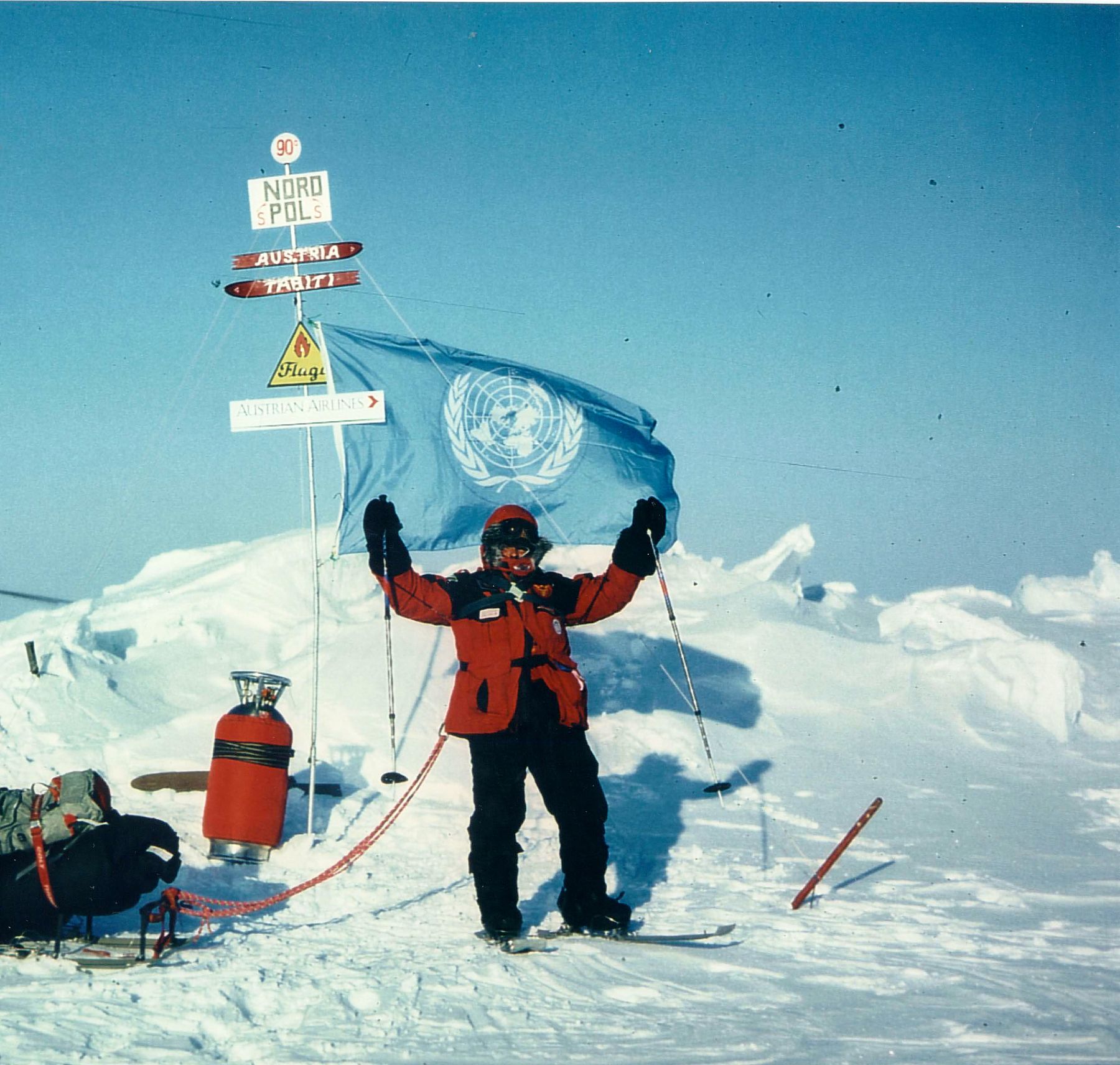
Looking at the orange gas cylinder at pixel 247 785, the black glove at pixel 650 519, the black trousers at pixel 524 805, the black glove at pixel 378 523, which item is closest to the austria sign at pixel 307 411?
the orange gas cylinder at pixel 247 785

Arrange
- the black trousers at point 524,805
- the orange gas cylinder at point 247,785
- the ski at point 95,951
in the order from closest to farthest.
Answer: the ski at point 95,951, the black trousers at point 524,805, the orange gas cylinder at point 247,785

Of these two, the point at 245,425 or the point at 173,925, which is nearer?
the point at 173,925

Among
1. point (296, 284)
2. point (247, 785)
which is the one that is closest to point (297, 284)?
point (296, 284)

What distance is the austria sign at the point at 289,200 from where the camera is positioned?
24.4 feet

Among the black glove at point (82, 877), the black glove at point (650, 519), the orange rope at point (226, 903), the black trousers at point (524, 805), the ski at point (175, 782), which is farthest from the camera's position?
the ski at point (175, 782)

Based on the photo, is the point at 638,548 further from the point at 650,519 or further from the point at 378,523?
the point at 378,523

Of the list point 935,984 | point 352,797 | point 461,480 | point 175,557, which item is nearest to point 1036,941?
point 935,984

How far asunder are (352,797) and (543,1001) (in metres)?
3.99

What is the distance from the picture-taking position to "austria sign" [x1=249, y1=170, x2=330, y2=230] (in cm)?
744

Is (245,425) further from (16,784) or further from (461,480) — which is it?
(16,784)

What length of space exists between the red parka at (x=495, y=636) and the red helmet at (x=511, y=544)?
0.20 ft

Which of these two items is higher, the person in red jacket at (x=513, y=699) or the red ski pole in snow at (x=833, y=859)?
the person in red jacket at (x=513, y=699)

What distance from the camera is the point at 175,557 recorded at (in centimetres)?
1579

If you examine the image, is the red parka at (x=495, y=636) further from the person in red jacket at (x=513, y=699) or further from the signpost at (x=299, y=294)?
the signpost at (x=299, y=294)
